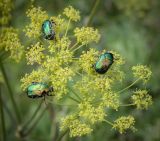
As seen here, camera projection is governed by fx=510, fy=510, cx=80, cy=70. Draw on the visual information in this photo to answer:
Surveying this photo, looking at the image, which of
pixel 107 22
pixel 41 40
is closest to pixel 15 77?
pixel 107 22

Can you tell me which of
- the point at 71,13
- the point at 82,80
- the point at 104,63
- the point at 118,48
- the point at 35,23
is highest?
the point at 118,48

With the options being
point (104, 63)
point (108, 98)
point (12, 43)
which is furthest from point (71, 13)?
point (108, 98)

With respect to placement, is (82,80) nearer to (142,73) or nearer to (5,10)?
(142,73)

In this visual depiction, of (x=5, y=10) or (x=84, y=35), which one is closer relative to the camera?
(x=84, y=35)

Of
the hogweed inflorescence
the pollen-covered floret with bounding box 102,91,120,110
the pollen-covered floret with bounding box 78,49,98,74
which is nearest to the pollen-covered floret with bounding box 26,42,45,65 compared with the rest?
the hogweed inflorescence

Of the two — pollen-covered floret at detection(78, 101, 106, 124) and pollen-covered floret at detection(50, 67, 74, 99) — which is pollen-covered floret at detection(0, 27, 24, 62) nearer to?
pollen-covered floret at detection(50, 67, 74, 99)

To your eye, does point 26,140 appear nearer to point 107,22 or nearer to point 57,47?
point 57,47

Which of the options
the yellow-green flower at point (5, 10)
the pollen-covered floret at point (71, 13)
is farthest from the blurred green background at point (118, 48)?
the pollen-covered floret at point (71, 13)
